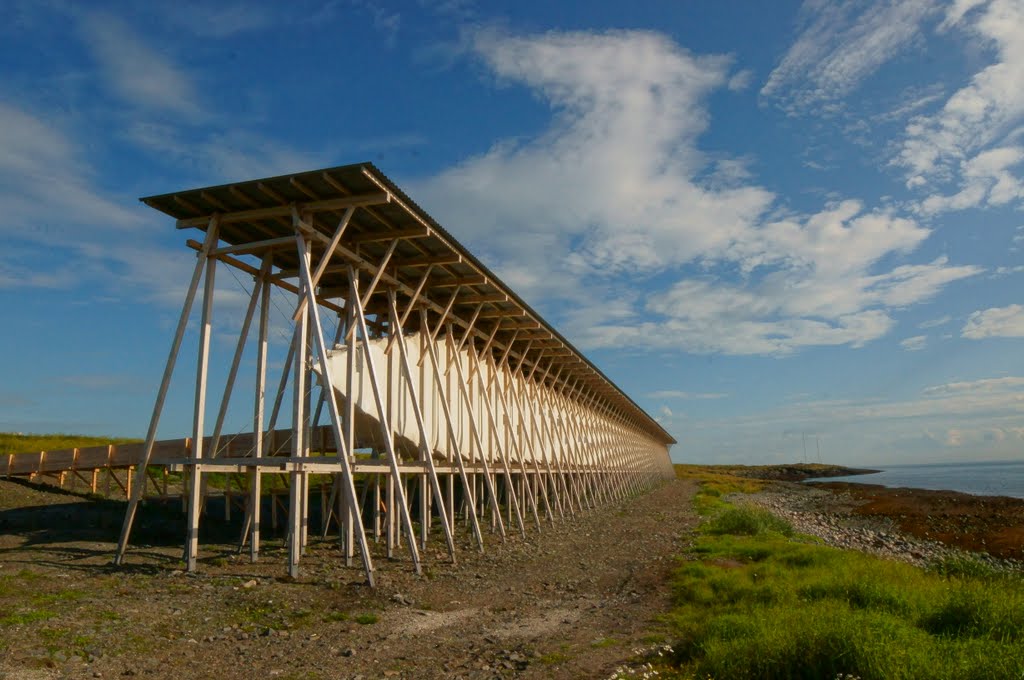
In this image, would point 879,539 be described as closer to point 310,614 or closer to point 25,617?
point 310,614

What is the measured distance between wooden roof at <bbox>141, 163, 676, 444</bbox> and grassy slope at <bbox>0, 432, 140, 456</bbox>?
1172 inches

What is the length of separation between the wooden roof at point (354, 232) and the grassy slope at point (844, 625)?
9.63 metres

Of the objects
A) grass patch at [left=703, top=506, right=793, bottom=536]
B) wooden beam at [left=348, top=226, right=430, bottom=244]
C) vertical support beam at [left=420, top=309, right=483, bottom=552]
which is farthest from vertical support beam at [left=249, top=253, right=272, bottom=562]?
grass patch at [left=703, top=506, right=793, bottom=536]

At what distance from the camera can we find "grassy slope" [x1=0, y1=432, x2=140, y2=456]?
42.1m

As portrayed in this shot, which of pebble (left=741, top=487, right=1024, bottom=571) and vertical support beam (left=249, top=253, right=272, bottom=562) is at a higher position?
vertical support beam (left=249, top=253, right=272, bottom=562)

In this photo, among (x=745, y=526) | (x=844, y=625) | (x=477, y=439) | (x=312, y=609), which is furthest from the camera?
(x=745, y=526)

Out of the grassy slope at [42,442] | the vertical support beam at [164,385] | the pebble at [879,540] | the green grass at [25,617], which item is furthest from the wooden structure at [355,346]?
the grassy slope at [42,442]

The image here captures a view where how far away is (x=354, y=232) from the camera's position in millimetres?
16906

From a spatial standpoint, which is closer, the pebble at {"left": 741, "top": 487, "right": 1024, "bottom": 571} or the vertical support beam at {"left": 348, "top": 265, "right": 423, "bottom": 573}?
the vertical support beam at {"left": 348, "top": 265, "right": 423, "bottom": 573}

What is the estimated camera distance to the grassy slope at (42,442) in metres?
42.1

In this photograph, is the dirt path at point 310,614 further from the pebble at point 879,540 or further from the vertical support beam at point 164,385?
the pebble at point 879,540

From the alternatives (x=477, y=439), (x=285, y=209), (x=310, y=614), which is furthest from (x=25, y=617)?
(x=477, y=439)

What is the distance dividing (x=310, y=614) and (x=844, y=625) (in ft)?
24.8

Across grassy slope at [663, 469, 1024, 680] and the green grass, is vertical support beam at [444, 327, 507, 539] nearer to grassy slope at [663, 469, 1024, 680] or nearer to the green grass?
grassy slope at [663, 469, 1024, 680]
